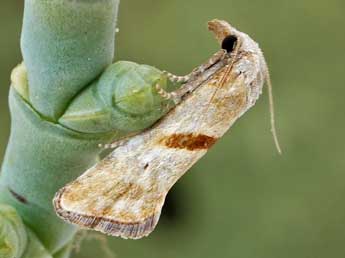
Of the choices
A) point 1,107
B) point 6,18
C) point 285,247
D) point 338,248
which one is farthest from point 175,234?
point 6,18

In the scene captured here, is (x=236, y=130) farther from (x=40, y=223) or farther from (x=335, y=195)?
(x=40, y=223)

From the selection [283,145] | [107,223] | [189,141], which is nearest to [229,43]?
[189,141]

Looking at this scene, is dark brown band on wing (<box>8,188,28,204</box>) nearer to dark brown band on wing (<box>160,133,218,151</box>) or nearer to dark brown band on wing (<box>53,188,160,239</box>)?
dark brown band on wing (<box>53,188,160,239</box>)

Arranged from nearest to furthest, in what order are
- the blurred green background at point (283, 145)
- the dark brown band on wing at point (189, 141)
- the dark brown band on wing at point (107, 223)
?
the dark brown band on wing at point (107, 223) < the dark brown band on wing at point (189, 141) < the blurred green background at point (283, 145)

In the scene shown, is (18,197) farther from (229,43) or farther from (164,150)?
(229,43)

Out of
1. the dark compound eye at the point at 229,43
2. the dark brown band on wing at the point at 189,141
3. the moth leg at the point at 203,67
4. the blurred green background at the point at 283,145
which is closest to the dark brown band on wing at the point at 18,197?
the dark brown band on wing at the point at 189,141

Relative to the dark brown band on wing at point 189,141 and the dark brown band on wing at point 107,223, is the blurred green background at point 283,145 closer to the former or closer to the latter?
the dark brown band on wing at point 189,141

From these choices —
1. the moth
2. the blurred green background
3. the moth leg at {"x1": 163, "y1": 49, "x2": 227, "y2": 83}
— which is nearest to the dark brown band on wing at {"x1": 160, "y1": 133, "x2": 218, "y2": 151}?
the moth
